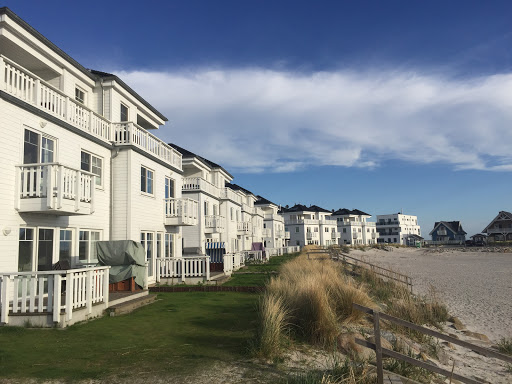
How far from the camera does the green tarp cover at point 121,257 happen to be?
13195 millimetres

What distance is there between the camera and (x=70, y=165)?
1355 centimetres

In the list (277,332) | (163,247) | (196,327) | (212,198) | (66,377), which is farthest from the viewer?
(212,198)

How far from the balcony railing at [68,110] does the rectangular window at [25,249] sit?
3803 mm

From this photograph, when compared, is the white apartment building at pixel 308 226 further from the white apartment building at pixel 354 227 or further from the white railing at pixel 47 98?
the white railing at pixel 47 98

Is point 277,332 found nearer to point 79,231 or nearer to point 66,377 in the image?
point 66,377

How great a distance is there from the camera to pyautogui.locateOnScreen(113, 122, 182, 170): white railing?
16.7 metres

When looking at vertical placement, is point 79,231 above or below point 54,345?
above

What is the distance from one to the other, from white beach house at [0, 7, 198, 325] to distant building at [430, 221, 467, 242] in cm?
12550

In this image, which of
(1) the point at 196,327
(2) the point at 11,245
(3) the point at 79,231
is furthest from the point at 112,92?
(1) the point at 196,327

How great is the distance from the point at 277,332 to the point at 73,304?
16.8 feet

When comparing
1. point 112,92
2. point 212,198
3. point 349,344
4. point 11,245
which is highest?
point 112,92

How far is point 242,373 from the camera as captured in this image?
19.4 feet

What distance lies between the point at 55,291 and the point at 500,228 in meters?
108

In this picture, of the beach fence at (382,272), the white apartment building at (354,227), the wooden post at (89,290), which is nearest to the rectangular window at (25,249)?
the wooden post at (89,290)
